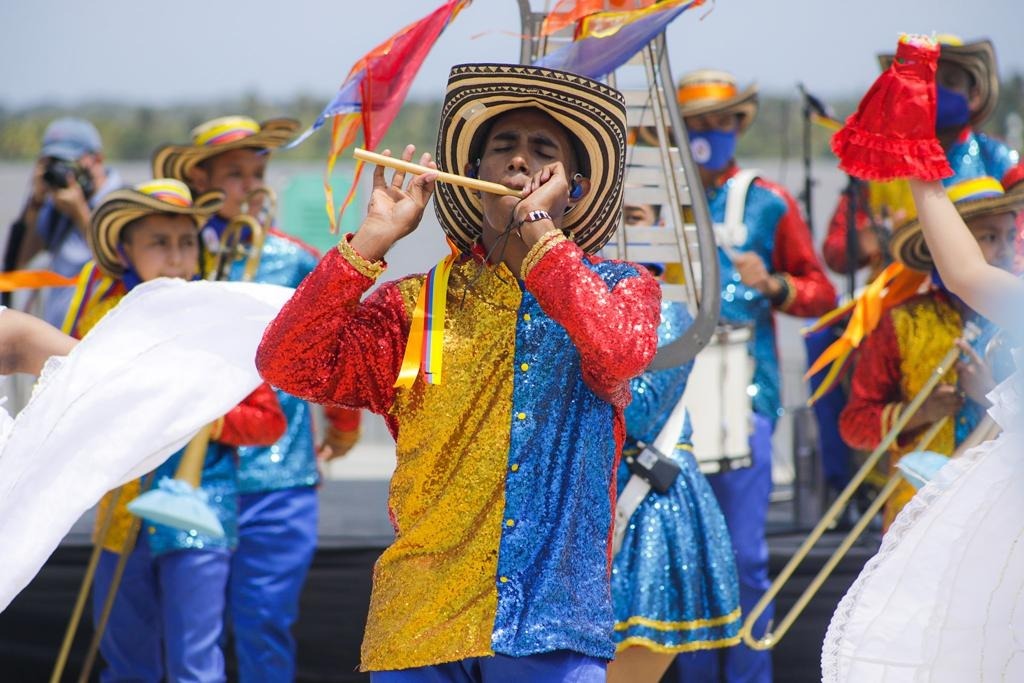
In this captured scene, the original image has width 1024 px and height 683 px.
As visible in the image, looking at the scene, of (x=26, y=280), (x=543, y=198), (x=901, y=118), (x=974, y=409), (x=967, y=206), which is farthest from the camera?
(x=974, y=409)

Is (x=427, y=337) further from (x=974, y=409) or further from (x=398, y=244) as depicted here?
(x=398, y=244)

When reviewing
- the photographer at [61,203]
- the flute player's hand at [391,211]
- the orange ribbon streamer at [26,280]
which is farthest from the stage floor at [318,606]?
the flute player's hand at [391,211]

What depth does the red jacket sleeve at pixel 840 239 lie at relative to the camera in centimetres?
747

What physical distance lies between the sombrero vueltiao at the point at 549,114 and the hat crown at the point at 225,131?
3118 millimetres

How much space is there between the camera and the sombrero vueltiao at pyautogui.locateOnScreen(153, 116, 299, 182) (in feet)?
20.3

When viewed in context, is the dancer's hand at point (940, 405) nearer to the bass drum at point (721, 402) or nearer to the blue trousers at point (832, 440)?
the bass drum at point (721, 402)

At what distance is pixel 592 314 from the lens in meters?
2.90

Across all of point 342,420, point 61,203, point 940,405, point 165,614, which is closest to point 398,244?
point 61,203

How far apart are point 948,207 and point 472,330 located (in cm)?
108

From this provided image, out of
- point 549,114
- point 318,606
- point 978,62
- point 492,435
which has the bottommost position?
point 318,606

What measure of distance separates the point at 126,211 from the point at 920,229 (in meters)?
2.56

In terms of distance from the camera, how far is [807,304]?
650 centimetres

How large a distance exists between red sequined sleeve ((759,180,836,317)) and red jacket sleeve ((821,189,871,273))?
0.87 metres

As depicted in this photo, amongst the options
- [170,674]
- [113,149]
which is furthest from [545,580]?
[113,149]
